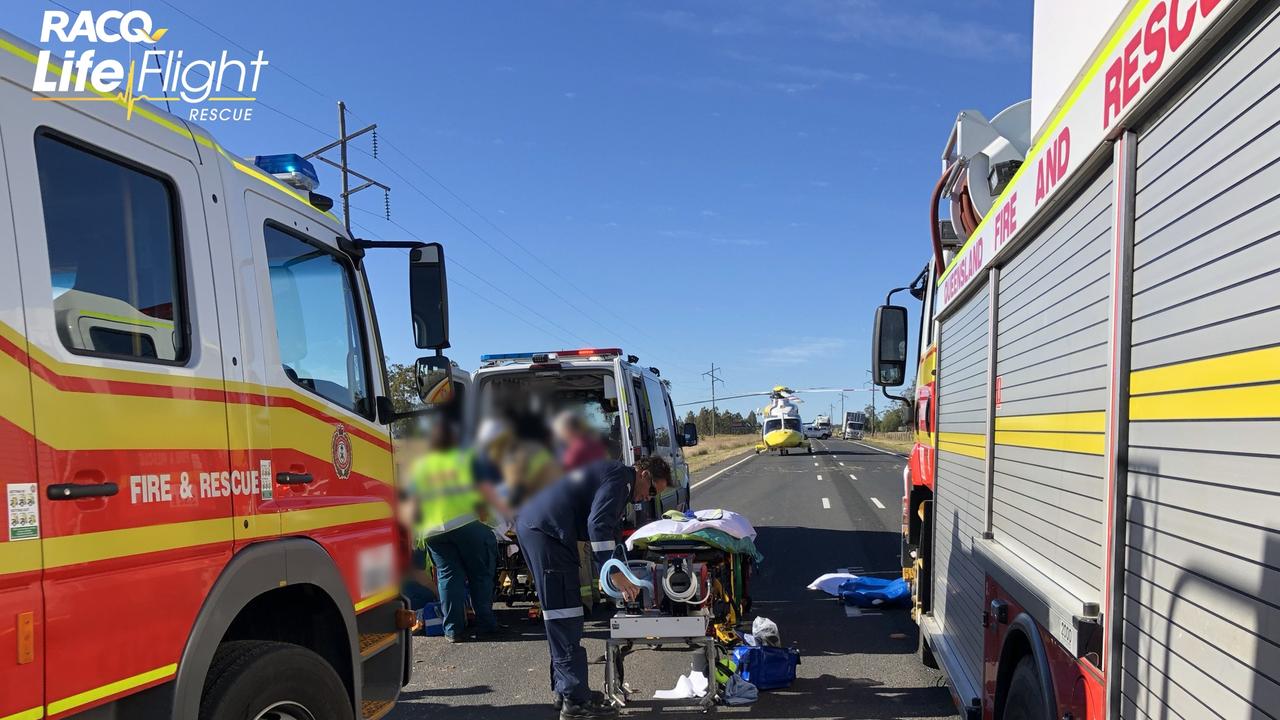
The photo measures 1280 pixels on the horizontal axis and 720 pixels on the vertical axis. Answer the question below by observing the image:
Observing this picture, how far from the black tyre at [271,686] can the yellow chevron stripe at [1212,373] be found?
2671 millimetres

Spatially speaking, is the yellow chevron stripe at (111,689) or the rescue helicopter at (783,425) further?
the rescue helicopter at (783,425)

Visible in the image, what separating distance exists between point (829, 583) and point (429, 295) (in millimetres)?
6428

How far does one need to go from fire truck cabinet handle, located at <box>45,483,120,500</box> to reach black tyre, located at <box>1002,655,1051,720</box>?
9.16 ft

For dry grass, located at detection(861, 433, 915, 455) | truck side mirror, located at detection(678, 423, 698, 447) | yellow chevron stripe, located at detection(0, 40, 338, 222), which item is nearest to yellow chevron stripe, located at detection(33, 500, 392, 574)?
yellow chevron stripe, located at detection(0, 40, 338, 222)

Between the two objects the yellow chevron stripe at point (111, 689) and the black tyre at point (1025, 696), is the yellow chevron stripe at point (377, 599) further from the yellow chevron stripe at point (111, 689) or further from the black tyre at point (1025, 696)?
the black tyre at point (1025, 696)

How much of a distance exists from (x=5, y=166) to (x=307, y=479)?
57.5 inches

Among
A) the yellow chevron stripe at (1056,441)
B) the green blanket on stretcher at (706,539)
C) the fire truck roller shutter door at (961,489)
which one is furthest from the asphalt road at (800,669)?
the yellow chevron stripe at (1056,441)

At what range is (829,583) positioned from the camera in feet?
29.6

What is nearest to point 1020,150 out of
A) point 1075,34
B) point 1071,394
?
point 1075,34

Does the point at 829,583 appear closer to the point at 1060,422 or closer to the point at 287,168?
the point at 1060,422

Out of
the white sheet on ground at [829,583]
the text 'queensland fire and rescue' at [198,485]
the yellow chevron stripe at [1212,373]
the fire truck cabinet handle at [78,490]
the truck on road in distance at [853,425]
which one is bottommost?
the truck on road in distance at [853,425]

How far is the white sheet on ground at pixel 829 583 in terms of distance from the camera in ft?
28.9

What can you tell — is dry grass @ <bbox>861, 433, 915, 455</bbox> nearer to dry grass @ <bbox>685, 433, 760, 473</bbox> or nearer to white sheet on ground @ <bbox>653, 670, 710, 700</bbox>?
dry grass @ <bbox>685, 433, 760, 473</bbox>

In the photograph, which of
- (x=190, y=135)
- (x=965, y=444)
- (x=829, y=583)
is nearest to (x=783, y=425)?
(x=829, y=583)
